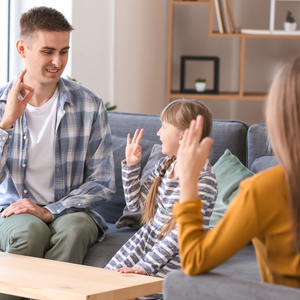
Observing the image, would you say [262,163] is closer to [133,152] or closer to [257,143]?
[257,143]

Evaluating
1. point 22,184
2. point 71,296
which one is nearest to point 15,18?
point 22,184

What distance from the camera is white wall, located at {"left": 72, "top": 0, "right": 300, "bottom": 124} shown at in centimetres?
310

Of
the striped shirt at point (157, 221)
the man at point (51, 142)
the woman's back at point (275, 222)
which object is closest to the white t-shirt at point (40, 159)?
the man at point (51, 142)

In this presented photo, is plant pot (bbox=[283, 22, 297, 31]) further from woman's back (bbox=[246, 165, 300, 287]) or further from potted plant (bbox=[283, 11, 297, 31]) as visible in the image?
woman's back (bbox=[246, 165, 300, 287])

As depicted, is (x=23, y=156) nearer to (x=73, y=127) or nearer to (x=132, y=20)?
(x=73, y=127)

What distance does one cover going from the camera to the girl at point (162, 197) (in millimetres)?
1340

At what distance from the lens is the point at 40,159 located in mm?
1737

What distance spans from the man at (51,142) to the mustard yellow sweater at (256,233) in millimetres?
860

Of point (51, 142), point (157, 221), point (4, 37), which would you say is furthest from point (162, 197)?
point (4, 37)

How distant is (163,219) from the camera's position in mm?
1445

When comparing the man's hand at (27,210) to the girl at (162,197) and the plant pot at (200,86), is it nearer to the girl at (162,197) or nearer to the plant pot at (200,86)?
the girl at (162,197)

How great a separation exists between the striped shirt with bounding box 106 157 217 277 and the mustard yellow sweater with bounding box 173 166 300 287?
536 mm

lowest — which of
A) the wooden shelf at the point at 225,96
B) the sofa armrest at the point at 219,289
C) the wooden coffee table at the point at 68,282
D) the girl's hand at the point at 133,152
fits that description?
the wooden coffee table at the point at 68,282

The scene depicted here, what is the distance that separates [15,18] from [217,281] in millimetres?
2681
